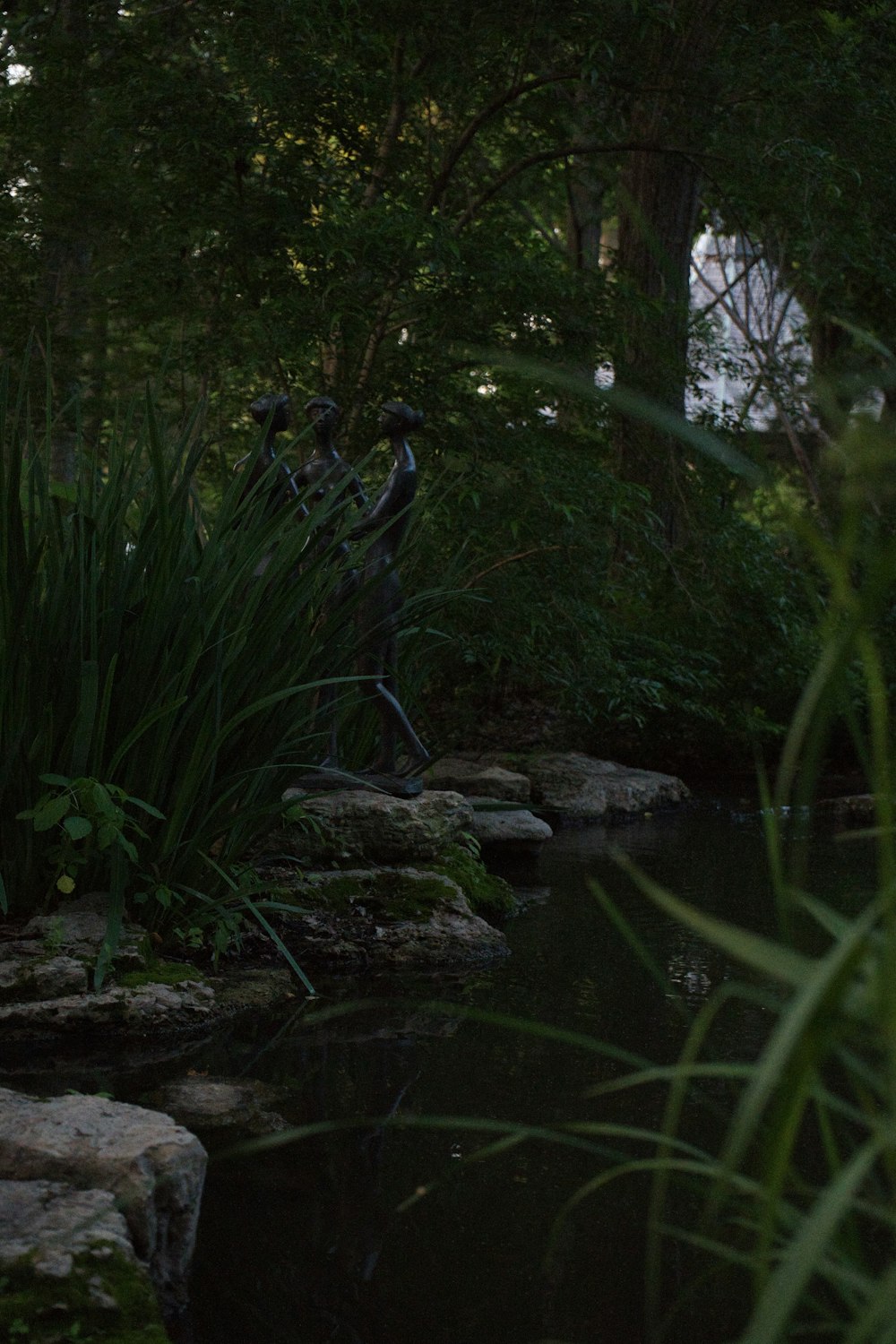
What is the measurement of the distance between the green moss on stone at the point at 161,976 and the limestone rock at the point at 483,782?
4192 millimetres

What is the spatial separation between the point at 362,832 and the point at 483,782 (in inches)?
120

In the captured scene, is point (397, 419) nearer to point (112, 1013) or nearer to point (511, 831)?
point (511, 831)

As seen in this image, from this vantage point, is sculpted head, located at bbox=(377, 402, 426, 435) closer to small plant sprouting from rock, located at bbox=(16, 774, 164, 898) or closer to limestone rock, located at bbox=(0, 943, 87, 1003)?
small plant sprouting from rock, located at bbox=(16, 774, 164, 898)

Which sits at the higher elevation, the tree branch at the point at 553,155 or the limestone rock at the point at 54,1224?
the tree branch at the point at 553,155

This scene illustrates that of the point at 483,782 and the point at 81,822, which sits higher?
the point at 483,782

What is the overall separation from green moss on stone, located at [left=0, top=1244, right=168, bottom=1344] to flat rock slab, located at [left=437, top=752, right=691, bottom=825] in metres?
7.42

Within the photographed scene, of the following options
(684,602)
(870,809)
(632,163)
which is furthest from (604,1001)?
(632,163)

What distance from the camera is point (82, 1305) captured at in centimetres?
197

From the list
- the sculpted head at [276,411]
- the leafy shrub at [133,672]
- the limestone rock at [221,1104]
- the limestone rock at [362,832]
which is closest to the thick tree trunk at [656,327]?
the sculpted head at [276,411]

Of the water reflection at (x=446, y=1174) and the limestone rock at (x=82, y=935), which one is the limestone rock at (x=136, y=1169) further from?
the limestone rock at (x=82, y=935)

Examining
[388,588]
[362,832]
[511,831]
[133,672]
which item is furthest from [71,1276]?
[511,831]

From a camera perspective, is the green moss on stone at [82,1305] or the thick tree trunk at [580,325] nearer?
the green moss on stone at [82,1305]

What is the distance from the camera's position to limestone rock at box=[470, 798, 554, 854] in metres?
7.44

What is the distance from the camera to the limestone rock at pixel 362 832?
5.32 m
